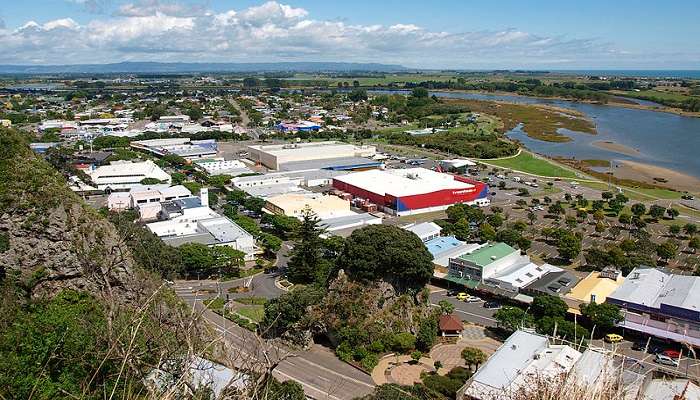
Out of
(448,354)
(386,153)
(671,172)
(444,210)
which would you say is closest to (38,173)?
(448,354)

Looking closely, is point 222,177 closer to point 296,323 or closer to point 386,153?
point 386,153

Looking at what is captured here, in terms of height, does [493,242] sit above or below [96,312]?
below

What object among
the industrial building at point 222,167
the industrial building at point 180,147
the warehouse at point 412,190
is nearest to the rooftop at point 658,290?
the warehouse at point 412,190

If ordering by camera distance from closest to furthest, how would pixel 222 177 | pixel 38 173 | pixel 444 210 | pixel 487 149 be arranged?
pixel 38 173 → pixel 444 210 → pixel 222 177 → pixel 487 149

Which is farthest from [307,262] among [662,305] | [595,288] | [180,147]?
[180,147]

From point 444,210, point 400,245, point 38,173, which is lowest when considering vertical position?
point 444,210

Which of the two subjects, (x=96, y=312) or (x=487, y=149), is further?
(x=487, y=149)

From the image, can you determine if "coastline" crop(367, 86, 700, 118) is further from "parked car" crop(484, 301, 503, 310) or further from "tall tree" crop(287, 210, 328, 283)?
"tall tree" crop(287, 210, 328, 283)
